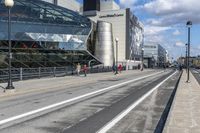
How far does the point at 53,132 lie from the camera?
9484mm

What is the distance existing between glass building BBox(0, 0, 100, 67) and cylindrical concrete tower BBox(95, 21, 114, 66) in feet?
63.7

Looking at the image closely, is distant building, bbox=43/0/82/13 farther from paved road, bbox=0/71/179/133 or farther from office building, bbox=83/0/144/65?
paved road, bbox=0/71/179/133

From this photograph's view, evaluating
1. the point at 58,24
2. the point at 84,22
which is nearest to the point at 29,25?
the point at 58,24

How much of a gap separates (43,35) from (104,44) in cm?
3529

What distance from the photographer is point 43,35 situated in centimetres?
5394

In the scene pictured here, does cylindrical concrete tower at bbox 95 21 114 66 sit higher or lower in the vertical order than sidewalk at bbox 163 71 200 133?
higher

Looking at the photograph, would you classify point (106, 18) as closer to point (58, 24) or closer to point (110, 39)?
point (110, 39)

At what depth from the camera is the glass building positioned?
45562 mm

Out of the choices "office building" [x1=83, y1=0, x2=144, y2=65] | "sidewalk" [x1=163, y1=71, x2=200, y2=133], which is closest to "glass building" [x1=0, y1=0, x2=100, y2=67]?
"sidewalk" [x1=163, y1=71, x2=200, y2=133]

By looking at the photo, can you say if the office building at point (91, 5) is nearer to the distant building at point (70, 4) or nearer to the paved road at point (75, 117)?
the distant building at point (70, 4)

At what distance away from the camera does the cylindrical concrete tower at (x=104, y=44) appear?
8744cm

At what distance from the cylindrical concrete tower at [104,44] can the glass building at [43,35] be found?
1941 centimetres

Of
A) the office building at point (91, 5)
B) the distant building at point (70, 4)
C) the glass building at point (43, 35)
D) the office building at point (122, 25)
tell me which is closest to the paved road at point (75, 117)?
the glass building at point (43, 35)

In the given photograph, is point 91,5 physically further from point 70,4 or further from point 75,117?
point 75,117
